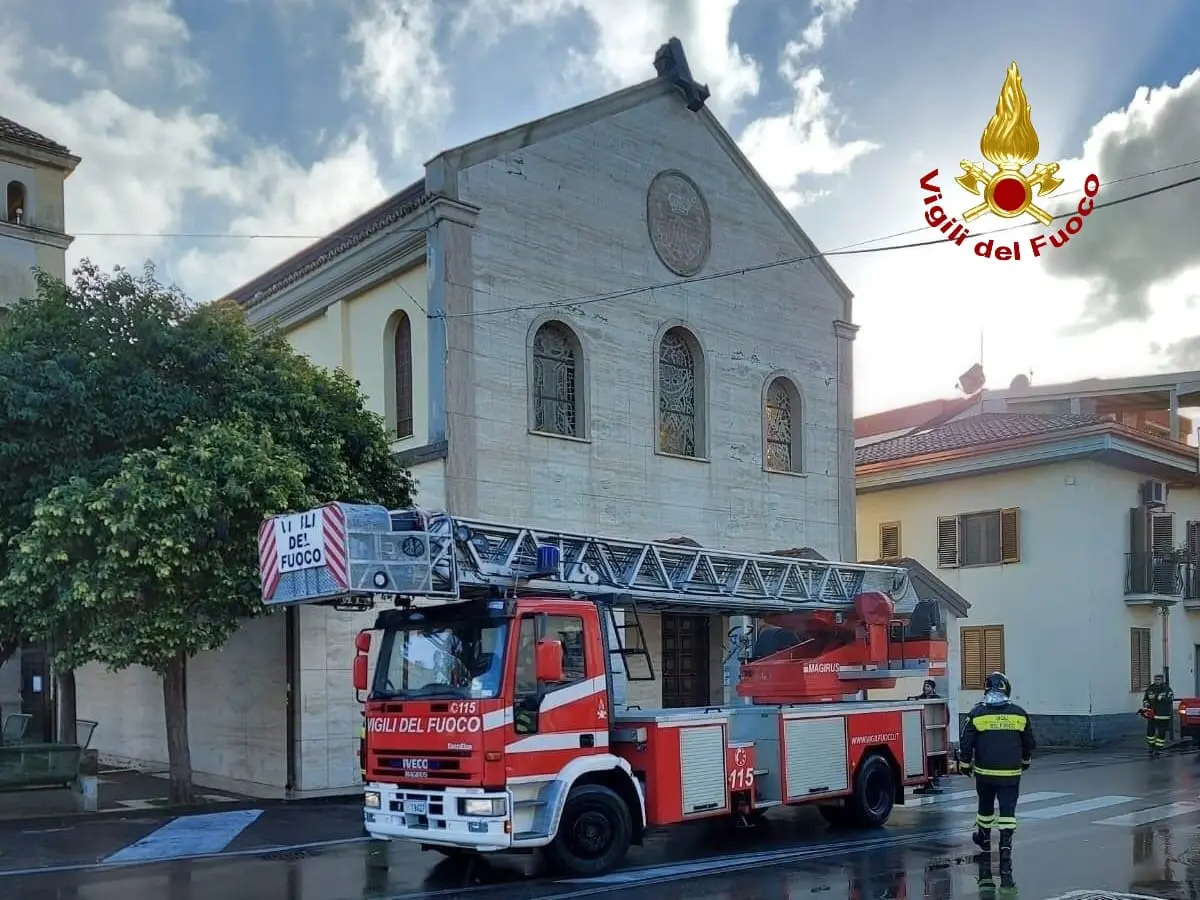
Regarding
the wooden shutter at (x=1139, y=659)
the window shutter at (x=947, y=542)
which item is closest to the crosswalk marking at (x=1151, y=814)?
the wooden shutter at (x=1139, y=659)

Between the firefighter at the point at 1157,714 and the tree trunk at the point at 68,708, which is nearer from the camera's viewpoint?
the tree trunk at the point at 68,708

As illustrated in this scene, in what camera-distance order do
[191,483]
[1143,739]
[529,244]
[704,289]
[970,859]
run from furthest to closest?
1. [1143,739]
2. [704,289]
3. [529,244]
4. [191,483]
5. [970,859]

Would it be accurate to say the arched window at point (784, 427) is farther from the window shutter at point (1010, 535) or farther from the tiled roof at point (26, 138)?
the tiled roof at point (26, 138)

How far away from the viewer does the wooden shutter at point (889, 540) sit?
97.8 ft

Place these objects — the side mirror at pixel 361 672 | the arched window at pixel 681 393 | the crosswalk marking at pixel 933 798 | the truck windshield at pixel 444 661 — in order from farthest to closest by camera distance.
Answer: the arched window at pixel 681 393, the crosswalk marking at pixel 933 798, the side mirror at pixel 361 672, the truck windshield at pixel 444 661

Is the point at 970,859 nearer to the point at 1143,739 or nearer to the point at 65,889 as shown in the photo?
the point at 65,889

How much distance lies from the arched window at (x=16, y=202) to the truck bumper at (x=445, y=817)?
18.0 metres

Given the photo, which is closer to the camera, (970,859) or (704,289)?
(970,859)

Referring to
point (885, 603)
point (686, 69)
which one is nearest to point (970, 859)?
point (885, 603)

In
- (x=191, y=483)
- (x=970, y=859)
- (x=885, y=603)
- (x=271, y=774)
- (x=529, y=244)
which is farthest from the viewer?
(x=529, y=244)

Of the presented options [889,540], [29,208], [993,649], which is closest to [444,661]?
[29,208]

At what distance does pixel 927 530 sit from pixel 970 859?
18531 mm

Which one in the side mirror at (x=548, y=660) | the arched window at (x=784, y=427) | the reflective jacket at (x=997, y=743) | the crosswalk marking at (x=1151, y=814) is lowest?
the crosswalk marking at (x=1151, y=814)

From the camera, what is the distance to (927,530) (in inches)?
1145
